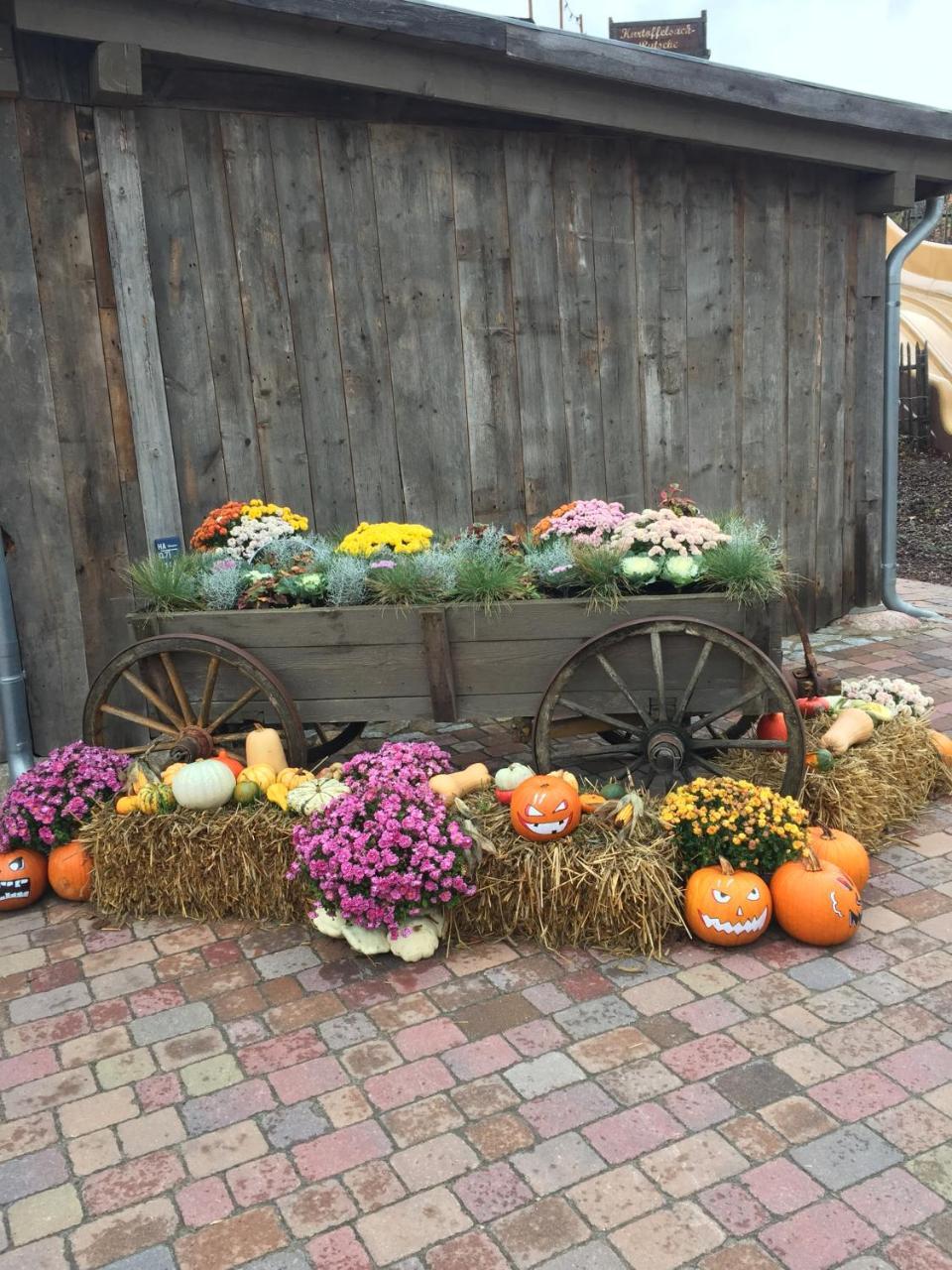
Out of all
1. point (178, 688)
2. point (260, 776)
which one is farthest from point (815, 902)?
point (178, 688)

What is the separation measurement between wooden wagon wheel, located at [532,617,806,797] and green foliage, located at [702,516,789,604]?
6.9 inches

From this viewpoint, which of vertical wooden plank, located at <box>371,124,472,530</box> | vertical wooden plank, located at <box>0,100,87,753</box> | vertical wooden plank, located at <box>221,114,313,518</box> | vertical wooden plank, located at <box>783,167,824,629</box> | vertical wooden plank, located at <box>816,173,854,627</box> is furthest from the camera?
vertical wooden plank, located at <box>816,173,854,627</box>

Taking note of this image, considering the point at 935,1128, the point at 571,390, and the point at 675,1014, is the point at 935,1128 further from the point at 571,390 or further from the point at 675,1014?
the point at 571,390

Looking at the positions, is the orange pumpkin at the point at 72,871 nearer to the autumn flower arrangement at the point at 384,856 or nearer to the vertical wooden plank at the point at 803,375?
the autumn flower arrangement at the point at 384,856

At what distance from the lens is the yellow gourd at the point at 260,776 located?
382cm

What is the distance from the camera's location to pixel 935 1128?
2531mm

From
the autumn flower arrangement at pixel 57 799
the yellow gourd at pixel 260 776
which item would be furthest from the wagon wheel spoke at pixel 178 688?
the yellow gourd at pixel 260 776

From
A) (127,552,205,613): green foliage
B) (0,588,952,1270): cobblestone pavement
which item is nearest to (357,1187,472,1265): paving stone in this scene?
(0,588,952,1270): cobblestone pavement

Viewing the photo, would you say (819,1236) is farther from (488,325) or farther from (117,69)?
(117,69)

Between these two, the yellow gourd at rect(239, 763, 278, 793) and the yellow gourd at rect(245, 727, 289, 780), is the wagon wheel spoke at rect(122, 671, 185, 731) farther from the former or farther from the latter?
the yellow gourd at rect(239, 763, 278, 793)

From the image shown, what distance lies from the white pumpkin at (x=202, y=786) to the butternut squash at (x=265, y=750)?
0.66 feet

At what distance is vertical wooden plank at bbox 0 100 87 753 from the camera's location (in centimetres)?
457

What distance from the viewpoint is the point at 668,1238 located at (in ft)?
7.36

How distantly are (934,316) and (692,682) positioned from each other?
13.2 metres
